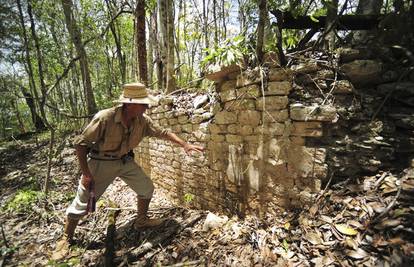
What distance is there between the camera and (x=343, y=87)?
8.44ft

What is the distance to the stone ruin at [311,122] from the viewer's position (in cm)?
251

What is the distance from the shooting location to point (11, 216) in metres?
3.94

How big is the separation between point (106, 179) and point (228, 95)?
6.16 feet

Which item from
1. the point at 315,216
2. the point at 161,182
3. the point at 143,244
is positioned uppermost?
the point at 315,216

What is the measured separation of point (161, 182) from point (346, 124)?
12.7 feet

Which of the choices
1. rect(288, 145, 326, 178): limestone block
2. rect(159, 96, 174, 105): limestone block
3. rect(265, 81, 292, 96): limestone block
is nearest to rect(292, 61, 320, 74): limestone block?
rect(265, 81, 292, 96): limestone block

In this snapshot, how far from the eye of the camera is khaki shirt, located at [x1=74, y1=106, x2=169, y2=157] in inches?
105

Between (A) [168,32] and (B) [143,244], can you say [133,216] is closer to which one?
(B) [143,244]

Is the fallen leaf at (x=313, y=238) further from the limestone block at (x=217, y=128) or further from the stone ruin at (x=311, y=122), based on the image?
the limestone block at (x=217, y=128)

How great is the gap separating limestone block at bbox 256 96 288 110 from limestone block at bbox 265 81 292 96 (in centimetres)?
6

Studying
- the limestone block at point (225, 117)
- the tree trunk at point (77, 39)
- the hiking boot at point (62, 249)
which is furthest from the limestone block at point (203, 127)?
the tree trunk at point (77, 39)

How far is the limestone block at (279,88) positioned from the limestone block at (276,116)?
0.21 m

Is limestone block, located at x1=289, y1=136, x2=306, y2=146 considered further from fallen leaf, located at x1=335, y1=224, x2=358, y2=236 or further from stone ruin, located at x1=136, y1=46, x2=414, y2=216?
fallen leaf, located at x1=335, y1=224, x2=358, y2=236

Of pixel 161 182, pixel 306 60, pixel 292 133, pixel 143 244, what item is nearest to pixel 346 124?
pixel 292 133
